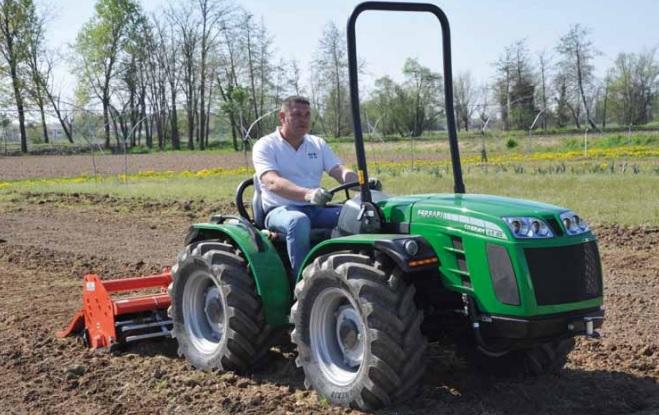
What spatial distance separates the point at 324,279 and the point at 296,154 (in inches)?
51.5

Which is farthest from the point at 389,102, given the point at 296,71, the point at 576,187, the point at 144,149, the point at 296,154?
the point at 296,154

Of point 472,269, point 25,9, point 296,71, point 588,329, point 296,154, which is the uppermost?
point 25,9

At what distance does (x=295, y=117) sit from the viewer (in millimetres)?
5871

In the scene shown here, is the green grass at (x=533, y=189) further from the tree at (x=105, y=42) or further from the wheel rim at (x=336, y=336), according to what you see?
the tree at (x=105, y=42)

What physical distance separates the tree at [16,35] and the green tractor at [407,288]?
58461mm

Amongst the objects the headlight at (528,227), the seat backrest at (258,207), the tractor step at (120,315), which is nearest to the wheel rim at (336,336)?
the headlight at (528,227)

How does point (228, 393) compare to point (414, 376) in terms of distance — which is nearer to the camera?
point (414, 376)

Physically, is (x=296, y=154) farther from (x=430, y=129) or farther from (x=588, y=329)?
(x=430, y=129)

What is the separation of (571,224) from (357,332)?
4.45 feet

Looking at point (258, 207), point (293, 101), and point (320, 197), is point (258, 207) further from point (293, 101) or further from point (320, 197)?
point (320, 197)

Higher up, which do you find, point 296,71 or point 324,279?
point 296,71

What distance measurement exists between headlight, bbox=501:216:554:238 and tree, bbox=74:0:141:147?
59.7 metres

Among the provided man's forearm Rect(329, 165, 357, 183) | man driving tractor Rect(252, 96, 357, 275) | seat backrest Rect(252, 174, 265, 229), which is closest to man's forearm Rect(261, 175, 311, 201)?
man driving tractor Rect(252, 96, 357, 275)

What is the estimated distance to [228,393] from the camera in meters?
5.38
